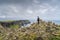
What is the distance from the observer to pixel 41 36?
472cm

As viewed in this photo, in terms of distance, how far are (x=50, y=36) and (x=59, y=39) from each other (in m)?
0.29

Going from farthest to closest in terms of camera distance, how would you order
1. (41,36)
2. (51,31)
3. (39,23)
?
(39,23)
(51,31)
(41,36)

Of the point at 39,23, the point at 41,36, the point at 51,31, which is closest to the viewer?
the point at 41,36

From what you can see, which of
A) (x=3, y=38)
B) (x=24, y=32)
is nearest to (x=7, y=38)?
(x=3, y=38)

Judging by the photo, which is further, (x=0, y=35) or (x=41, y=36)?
(x=0, y=35)

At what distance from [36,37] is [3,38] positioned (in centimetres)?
104

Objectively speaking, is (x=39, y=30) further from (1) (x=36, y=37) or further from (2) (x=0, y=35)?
(2) (x=0, y=35)

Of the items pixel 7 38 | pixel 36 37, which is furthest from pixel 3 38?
pixel 36 37

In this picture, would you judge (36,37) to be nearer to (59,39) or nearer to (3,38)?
(59,39)

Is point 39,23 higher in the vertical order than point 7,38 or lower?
higher

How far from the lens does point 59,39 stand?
480 centimetres

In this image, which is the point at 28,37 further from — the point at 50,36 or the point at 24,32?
the point at 50,36

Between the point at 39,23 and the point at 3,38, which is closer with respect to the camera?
the point at 3,38

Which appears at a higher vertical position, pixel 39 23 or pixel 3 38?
pixel 39 23
